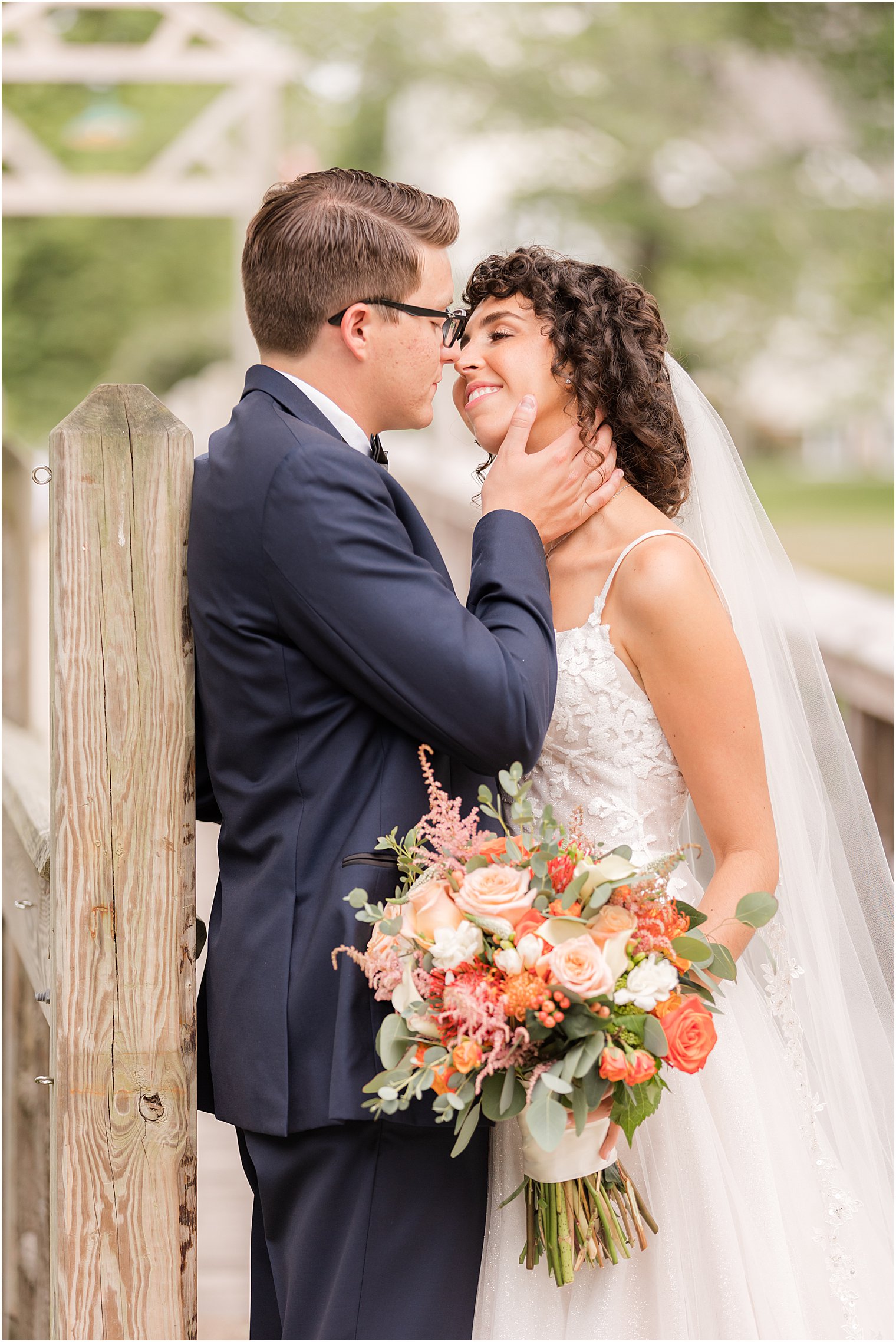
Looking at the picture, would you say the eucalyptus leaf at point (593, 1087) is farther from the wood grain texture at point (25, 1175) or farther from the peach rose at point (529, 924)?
the wood grain texture at point (25, 1175)

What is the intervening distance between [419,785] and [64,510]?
2.37 ft

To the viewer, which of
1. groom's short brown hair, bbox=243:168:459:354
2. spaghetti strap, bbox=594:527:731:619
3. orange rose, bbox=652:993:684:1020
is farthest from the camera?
spaghetti strap, bbox=594:527:731:619

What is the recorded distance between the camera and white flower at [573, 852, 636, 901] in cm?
180

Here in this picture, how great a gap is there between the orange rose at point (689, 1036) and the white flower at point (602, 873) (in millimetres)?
215

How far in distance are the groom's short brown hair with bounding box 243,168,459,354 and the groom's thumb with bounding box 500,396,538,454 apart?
33cm

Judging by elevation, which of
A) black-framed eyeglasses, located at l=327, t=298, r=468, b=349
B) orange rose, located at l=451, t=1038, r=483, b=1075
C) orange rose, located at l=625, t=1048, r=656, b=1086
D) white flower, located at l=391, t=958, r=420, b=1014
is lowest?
orange rose, located at l=625, t=1048, r=656, b=1086

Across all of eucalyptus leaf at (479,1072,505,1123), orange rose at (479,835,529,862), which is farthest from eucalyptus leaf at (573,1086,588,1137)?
orange rose at (479,835,529,862)

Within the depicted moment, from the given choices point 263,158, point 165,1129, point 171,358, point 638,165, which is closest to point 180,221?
point 171,358

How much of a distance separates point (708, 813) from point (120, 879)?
41.2 inches

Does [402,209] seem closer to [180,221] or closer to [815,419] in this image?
[815,419]

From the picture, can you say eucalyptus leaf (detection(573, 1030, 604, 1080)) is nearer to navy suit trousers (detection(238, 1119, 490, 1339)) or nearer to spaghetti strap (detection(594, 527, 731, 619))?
navy suit trousers (detection(238, 1119, 490, 1339))

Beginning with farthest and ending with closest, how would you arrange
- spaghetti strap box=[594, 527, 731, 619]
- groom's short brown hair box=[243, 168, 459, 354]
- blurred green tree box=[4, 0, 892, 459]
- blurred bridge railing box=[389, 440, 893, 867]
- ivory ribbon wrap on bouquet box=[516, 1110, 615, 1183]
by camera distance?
blurred green tree box=[4, 0, 892, 459] → blurred bridge railing box=[389, 440, 893, 867] → spaghetti strap box=[594, 527, 731, 619] → groom's short brown hair box=[243, 168, 459, 354] → ivory ribbon wrap on bouquet box=[516, 1110, 615, 1183]

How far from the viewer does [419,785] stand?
6.81ft

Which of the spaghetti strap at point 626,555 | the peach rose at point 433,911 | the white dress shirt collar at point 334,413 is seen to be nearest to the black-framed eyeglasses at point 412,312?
the white dress shirt collar at point 334,413
